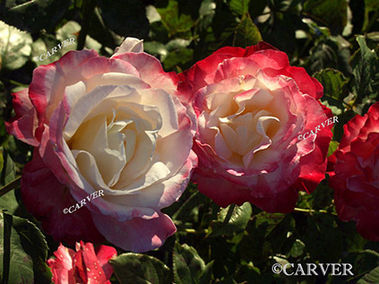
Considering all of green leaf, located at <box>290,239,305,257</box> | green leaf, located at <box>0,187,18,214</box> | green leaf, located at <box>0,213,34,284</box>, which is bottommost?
green leaf, located at <box>290,239,305,257</box>

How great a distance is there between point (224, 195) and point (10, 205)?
402 mm

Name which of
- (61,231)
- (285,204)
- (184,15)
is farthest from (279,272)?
(184,15)

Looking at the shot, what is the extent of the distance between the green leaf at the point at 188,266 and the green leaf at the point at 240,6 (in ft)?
1.91

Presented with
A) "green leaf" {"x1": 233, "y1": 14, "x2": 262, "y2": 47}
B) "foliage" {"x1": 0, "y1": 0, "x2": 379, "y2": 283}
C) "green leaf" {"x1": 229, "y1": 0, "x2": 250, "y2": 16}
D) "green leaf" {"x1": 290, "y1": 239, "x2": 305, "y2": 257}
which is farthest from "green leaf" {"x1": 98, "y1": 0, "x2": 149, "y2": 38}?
"green leaf" {"x1": 290, "y1": 239, "x2": 305, "y2": 257}

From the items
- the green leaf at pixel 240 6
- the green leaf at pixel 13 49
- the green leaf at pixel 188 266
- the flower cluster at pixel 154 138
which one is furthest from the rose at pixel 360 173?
the green leaf at pixel 13 49

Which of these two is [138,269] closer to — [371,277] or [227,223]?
[227,223]

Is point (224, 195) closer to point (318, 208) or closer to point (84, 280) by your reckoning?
point (84, 280)

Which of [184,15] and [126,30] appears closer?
[126,30]

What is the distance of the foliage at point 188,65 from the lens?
778mm

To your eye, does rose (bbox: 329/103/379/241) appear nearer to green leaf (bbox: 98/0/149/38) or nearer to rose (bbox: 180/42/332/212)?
rose (bbox: 180/42/332/212)

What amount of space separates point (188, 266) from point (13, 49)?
0.53 m

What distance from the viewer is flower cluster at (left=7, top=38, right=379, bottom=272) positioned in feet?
1.86

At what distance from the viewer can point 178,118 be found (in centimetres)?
61

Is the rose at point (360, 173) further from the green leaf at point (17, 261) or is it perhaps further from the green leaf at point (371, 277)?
the green leaf at point (17, 261)
